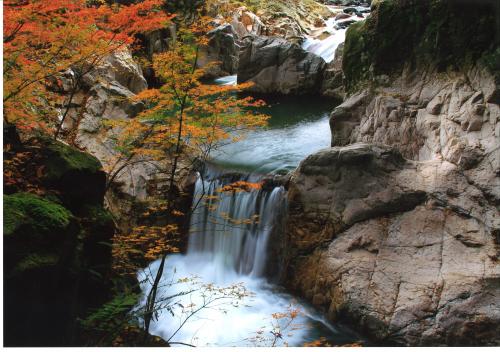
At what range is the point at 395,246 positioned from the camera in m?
6.76

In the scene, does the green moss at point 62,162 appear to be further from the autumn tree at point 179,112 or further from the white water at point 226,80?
the white water at point 226,80

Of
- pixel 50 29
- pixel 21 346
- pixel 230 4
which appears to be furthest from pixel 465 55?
pixel 230 4

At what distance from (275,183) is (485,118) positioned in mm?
4225

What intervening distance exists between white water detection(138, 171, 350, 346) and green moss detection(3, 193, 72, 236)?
6.00ft

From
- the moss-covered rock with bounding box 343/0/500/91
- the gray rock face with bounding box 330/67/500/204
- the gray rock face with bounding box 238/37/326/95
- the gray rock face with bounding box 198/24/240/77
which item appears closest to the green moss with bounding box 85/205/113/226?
the gray rock face with bounding box 330/67/500/204

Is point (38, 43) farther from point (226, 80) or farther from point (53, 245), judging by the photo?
point (226, 80)

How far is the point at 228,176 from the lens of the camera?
32.4 ft

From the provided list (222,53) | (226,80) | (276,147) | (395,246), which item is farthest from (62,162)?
(222,53)

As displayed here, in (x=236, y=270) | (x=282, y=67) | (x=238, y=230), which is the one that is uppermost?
(x=282, y=67)

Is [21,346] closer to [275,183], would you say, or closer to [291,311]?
[291,311]

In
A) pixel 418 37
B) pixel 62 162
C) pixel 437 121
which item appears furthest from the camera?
pixel 418 37

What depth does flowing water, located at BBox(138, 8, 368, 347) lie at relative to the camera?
6.59 metres

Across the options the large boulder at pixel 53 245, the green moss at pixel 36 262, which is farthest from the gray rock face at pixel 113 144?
the green moss at pixel 36 262

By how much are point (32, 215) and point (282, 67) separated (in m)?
15.5
